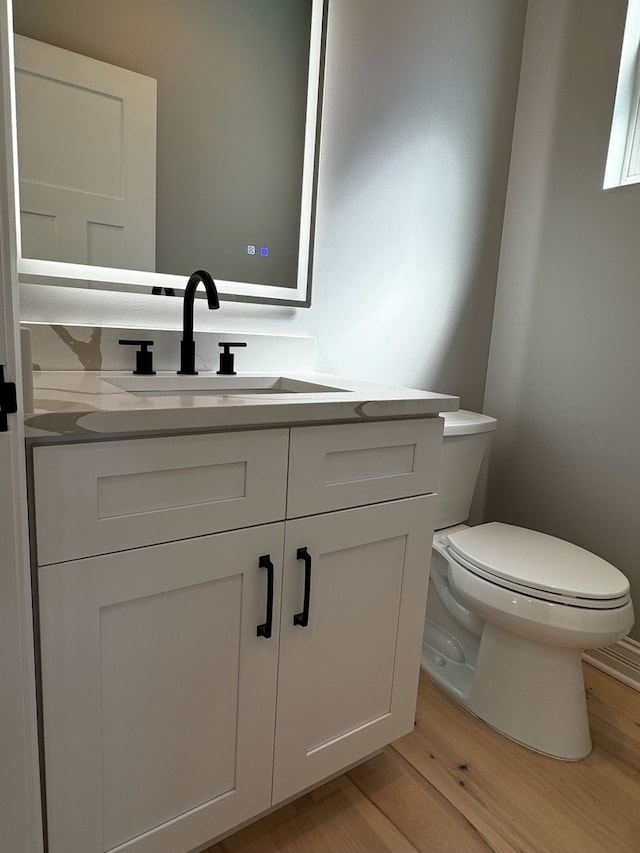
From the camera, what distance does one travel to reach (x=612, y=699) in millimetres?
1631

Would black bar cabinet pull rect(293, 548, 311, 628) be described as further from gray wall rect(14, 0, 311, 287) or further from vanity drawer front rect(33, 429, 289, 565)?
gray wall rect(14, 0, 311, 287)

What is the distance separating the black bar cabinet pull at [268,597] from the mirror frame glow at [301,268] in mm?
714

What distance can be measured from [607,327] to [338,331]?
2.88 feet

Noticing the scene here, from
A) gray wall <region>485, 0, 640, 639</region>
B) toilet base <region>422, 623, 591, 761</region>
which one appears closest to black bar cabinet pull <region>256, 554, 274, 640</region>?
toilet base <region>422, 623, 591, 761</region>

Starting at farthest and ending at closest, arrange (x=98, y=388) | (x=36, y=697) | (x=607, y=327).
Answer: (x=607, y=327), (x=98, y=388), (x=36, y=697)

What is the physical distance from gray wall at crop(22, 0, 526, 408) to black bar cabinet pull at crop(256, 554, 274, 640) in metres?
0.67

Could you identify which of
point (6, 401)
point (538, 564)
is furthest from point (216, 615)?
point (538, 564)

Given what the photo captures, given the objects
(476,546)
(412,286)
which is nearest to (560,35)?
(412,286)

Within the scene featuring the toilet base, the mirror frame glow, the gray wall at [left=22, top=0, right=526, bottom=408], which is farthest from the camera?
the gray wall at [left=22, top=0, right=526, bottom=408]

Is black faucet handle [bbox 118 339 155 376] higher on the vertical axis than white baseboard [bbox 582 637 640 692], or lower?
higher

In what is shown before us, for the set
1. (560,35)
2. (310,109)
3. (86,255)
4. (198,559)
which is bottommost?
(198,559)

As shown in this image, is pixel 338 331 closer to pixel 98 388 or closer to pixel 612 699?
pixel 98 388

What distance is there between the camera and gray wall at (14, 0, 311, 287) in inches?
46.8

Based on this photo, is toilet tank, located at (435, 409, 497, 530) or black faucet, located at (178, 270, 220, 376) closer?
black faucet, located at (178, 270, 220, 376)
